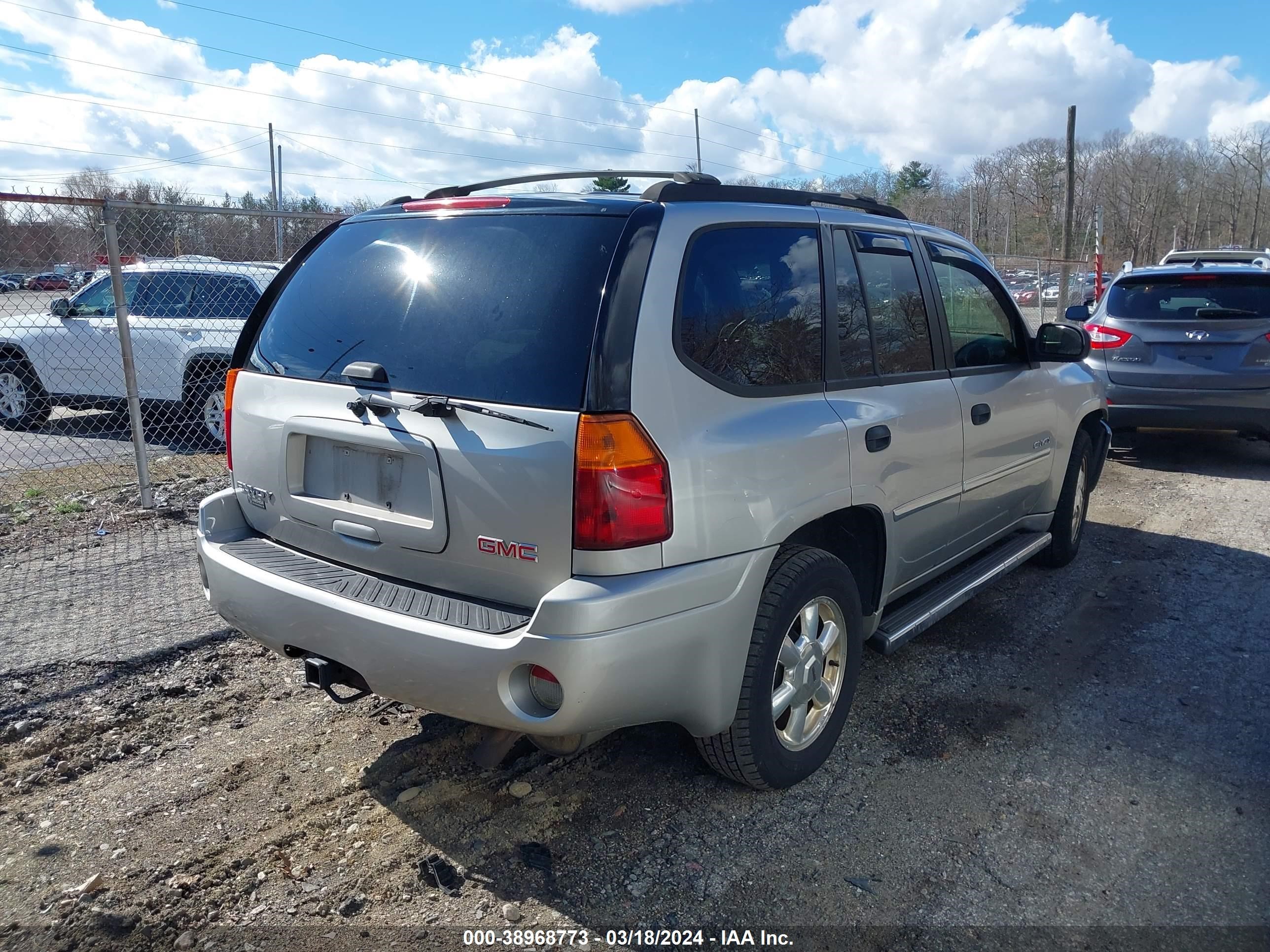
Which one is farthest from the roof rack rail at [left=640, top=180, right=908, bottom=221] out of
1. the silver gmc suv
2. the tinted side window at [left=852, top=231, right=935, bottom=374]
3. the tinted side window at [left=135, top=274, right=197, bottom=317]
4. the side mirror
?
the tinted side window at [left=135, top=274, right=197, bottom=317]

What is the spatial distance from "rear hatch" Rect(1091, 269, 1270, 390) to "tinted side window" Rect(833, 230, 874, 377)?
601cm

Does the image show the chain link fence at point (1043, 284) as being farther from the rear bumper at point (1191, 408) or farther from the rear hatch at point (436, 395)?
the rear hatch at point (436, 395)

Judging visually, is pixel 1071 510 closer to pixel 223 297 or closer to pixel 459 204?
pixel 459 204

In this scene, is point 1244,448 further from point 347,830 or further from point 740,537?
point 347,830

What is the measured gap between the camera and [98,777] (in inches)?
131

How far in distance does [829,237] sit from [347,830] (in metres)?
2.65

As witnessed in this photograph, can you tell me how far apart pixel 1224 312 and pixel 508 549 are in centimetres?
798

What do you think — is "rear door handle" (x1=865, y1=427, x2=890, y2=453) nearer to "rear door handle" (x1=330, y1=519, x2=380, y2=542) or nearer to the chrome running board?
the chrome running board

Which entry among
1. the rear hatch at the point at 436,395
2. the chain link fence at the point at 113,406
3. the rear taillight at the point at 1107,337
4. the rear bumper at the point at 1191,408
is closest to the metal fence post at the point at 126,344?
the chain link fence at the point at 113,406

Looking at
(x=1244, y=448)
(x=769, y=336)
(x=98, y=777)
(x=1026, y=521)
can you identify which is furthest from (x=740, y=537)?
(x=1244, y=448)

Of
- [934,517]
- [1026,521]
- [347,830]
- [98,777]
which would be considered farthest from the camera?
[1026,521]

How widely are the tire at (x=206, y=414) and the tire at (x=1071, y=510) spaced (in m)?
7.20

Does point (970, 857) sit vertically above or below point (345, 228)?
below

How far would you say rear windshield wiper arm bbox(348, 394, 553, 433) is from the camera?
258 cm
